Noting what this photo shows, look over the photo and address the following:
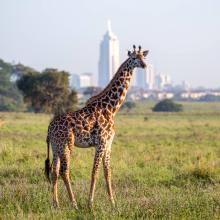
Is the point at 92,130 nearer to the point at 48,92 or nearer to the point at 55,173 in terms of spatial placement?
the point at 55,173

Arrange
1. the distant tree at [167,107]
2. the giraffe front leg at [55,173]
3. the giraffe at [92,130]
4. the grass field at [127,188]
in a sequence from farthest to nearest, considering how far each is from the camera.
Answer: the distant tree at [167,107]
the giraffe at [92,130]
the giraffe front leg at [55,173]
the grass field at [127,188]

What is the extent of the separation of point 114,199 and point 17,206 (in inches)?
65.2

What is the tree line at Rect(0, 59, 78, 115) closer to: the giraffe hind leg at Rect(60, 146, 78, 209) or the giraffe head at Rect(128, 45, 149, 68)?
the giraffe head at Rect(128, 45, 149, 68)

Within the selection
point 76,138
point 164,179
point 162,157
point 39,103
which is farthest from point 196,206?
point 39,103

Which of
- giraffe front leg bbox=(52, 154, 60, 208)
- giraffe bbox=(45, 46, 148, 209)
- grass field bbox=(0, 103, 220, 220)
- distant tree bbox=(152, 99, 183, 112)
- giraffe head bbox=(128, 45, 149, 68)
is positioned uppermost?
giraffe head bbox=(128, 45, 149, 68)

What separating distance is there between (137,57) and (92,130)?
1.43 metres

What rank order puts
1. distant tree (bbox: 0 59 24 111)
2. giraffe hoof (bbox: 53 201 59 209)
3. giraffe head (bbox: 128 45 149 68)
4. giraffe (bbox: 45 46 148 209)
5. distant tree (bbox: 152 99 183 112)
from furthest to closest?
1. distant tree (bbox: 152 99 183 112)
2. distant tree (bbox: 0 59 24 111)
3. giraffe head (bbox: 128 45 149 68)
4. giraffe (bbox: 45 46 148 209)
5. giraffe hoof (bbox: 53 201 59 209)

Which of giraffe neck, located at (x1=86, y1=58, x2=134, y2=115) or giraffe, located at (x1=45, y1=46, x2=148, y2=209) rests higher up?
giraffe neck, located at (x1=86, y1=58, x2=134, y2=115)

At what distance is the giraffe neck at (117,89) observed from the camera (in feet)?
31.7

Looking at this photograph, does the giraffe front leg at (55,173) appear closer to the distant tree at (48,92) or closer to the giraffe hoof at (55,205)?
the giraffe hoof at (55,205)

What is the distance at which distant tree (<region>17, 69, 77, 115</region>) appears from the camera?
4656cm

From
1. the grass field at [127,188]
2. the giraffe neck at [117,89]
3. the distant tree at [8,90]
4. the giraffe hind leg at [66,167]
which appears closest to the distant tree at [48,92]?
the distant tree at [8,90]

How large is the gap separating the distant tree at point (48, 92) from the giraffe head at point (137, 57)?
1405 inches

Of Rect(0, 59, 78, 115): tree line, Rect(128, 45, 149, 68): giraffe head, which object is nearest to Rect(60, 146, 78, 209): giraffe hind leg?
Rect(128, 45, 149, 68): giraffe head
